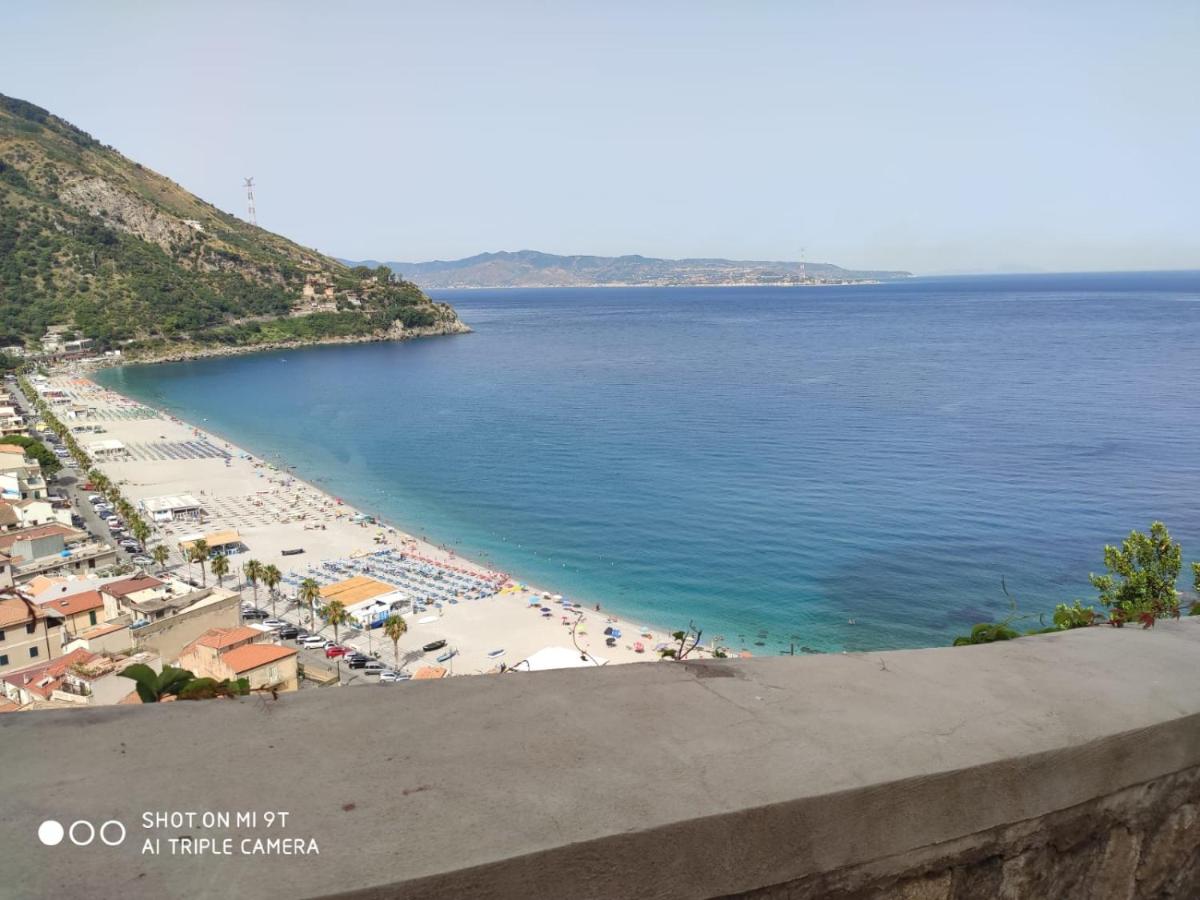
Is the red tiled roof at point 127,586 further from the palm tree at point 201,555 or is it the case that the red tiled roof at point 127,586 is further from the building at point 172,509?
the building at point 172,509

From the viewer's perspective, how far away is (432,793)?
144 centimetres

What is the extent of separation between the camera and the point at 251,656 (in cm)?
1691

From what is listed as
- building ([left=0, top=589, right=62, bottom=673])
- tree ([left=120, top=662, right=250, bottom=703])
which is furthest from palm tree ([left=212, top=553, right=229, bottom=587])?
tree ([left=120, top=662, right=250, bottom=703])

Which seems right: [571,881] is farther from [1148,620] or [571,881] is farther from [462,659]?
[462,659]

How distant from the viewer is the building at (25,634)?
1717 cm

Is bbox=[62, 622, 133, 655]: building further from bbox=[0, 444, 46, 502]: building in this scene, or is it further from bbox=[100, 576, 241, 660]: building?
bbox=[0, 444, 46, 502]: building

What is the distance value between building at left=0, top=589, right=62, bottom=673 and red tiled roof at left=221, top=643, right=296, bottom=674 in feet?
14.6

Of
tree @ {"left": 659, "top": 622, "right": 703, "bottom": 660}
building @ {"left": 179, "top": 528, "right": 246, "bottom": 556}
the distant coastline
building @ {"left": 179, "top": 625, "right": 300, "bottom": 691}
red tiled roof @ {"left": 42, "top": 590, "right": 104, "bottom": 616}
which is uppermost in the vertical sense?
the distant coastline

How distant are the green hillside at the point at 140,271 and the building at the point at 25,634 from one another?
298ft

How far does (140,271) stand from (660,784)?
131 m

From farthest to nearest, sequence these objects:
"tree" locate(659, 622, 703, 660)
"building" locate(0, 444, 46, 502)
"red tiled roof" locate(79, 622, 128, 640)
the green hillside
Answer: the green hillside, "building" locate(0, 444, 46, 502), "red tiled roof" locate(79, 622, 128, 640), "tree" locate(659, 622, 703, 660)

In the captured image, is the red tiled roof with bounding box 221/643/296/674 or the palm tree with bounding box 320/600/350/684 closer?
the red tiled roof with bounding box 221/643/296/674

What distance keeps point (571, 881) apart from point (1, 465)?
43137 millimetres

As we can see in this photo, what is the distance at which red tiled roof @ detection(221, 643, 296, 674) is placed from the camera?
16.5 metres
